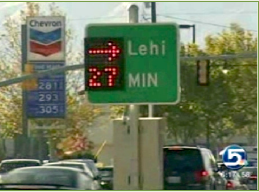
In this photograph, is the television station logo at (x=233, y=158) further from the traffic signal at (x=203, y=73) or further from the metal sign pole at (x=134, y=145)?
the metal sign pole at (x=134, y=145)

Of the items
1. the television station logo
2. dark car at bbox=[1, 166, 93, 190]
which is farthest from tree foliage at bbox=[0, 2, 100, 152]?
dark car at bbox=[1, 166, 93, 190]

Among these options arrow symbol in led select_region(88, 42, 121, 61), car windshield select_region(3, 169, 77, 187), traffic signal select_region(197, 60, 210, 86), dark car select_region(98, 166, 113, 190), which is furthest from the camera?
traffic signal select_region(197, 60, 210, 86)

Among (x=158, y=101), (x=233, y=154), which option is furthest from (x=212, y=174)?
(x=158, y=101)

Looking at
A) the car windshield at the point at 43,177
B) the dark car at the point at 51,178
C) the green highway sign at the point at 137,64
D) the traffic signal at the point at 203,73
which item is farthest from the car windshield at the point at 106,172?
the green highway sign at the point at 137,64

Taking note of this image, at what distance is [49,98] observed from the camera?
35438 mm

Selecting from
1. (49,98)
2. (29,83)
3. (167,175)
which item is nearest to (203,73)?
(167,175)

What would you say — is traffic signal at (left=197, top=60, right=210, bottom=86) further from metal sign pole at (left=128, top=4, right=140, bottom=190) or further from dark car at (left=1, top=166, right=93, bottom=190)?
metal sign pole at (left=128, top=4, right=140, bottom=190)

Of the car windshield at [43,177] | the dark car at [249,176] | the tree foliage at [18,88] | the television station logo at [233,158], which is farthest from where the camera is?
the tree foliage at [18,88]

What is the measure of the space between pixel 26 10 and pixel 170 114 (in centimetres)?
906

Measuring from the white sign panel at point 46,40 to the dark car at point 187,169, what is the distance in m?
10.6

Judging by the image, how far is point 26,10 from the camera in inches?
1873

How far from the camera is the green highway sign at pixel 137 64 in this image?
53.7 ft

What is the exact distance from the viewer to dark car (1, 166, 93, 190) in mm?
19086

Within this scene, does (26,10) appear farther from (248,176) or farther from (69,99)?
(248,176)
